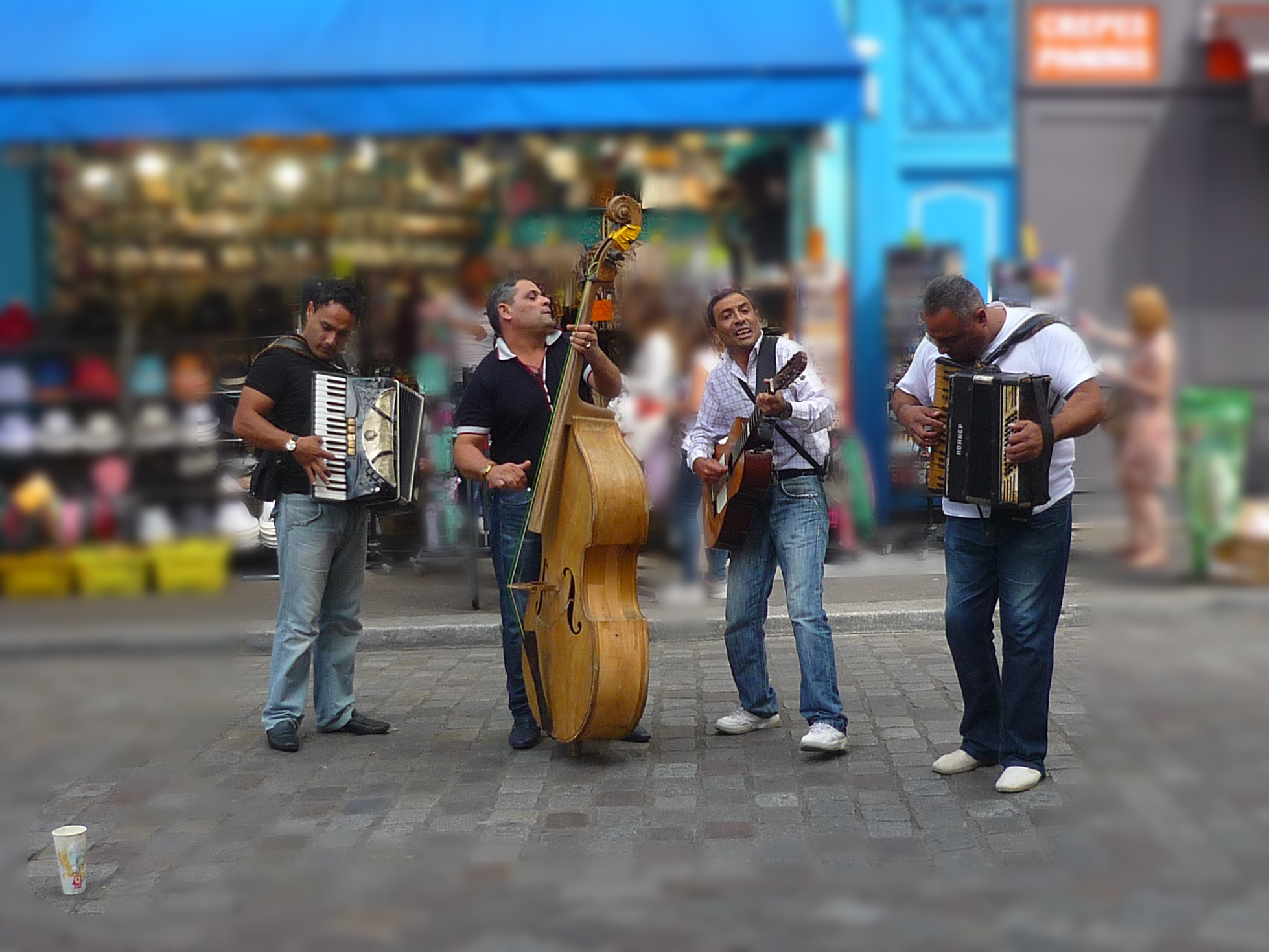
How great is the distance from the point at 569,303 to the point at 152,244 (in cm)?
301

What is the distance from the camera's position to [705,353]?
26.7 feet

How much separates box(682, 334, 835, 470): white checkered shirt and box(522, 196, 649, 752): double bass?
1.81 ft

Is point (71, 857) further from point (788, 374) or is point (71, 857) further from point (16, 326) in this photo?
point (788, 374)

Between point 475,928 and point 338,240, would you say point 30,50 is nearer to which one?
point 338,240

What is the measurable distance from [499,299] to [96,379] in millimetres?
1394

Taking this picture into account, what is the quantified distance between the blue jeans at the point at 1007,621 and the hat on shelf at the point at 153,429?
2462 millimetres

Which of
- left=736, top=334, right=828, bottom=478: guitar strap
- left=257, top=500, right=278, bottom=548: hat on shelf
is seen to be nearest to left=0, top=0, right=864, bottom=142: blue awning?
left=257, top=500, right=278, bottom=548: hat on shelf

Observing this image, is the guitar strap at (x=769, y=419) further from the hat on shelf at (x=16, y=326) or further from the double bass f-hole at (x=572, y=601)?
the hat on shelf at (x=16, y=326)

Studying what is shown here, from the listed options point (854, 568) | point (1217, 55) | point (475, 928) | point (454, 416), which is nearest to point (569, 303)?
point (454, 416)

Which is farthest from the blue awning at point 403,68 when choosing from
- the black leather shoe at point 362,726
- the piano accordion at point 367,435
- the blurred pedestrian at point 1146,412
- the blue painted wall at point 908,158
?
the blurred pedestrian at point 1146,412

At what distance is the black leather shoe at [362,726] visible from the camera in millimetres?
5383

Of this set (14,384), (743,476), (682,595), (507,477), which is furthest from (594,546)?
(682,595)

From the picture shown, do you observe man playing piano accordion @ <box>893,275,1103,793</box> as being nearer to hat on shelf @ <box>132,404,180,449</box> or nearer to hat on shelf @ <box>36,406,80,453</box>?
hat on shelf @ <box>132,404,180,449</box>

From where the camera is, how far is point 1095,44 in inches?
113
